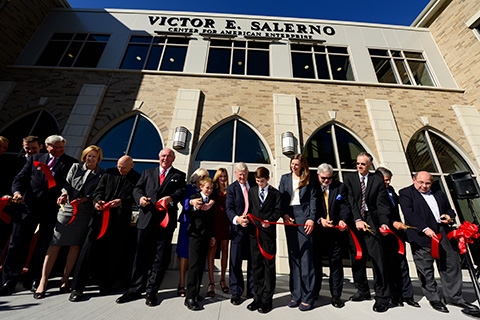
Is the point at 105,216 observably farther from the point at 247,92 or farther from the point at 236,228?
the point at 247,92

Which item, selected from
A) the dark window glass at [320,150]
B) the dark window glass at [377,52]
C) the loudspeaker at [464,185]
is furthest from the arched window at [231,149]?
the dark window glass at [377,52]

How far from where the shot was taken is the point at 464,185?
316cm

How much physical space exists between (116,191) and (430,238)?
4.88 meters

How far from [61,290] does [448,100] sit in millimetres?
11687

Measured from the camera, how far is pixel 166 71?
716 centimetres

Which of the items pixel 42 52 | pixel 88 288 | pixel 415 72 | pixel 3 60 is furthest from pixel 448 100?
pixel 3 60

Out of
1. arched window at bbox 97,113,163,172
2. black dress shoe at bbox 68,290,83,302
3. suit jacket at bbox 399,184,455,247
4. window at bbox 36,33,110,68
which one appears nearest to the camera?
black dress shoe at bbox 68,290,83,302

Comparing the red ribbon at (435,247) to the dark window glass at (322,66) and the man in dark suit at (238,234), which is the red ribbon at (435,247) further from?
the dark window glass at (322,66)

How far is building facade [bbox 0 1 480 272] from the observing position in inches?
239

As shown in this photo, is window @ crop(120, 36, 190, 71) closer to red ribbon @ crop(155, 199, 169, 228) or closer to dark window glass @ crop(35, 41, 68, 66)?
dark window glass @ crop(35, 41, 68, 66)

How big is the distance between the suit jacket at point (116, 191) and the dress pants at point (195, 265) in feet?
3.95

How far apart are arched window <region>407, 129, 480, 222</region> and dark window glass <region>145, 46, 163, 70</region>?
9.66 metres

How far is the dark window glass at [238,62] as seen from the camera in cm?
754

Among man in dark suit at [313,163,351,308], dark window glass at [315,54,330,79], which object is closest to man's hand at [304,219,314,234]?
man in dark suit at [313,163,351,308]
